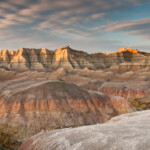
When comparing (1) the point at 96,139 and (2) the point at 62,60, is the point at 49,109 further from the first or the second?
(2) the point at 62,60

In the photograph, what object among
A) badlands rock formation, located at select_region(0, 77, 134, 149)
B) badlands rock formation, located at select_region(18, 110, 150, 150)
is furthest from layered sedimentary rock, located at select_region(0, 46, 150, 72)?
badlands rock formation, located at select_region(18, 110, 150, 150)

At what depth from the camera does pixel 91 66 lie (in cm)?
16325

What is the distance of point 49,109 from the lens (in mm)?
35156

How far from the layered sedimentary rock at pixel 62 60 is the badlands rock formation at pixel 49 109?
106 metres

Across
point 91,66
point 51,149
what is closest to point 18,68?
point 91,66

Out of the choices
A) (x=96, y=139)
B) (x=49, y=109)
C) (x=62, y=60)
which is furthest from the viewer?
(x=62, y=60)

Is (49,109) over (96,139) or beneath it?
beneath

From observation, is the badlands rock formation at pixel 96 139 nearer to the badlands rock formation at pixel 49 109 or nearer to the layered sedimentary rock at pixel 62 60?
the badlands rock formation at pixel 49 109

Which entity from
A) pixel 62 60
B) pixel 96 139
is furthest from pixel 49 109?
pixel 62 60

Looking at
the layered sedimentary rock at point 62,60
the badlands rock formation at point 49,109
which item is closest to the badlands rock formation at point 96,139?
the badlands rock formation at point 49,109

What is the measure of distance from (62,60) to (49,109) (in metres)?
123

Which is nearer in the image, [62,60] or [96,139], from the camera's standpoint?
[96,139]

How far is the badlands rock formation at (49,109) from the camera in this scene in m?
32.2

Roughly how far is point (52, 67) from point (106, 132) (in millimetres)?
143335
